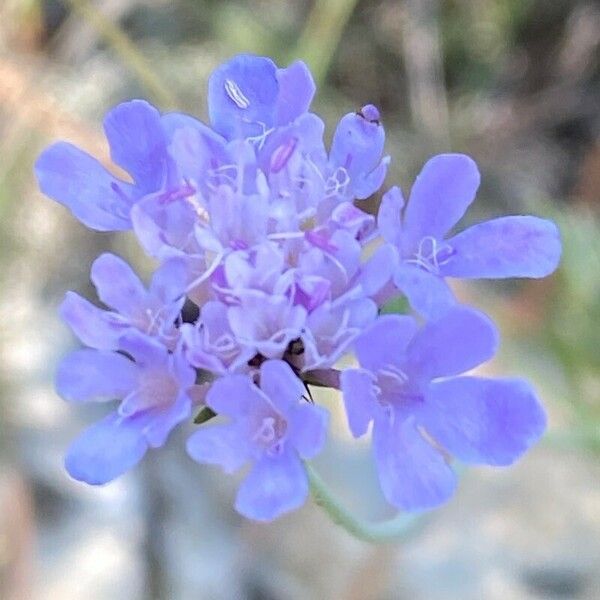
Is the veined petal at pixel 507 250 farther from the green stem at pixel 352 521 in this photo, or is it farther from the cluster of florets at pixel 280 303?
the green stem at pixel 352 521

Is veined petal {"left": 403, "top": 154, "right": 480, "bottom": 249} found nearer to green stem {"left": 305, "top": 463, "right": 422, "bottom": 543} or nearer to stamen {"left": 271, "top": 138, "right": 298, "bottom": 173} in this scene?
stamen {"left": 271, "top": 138, "right": 298, "bottom": 173}

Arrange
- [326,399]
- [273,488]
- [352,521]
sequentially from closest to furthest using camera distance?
[273,488] → [352,521] → [326,399]

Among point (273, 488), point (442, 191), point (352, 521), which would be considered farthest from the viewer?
point (352, 521)

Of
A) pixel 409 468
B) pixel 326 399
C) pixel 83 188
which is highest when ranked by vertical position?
pixel 83 188

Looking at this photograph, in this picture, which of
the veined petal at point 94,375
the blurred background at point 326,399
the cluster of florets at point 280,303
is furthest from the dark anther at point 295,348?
the blurred background at point 326,399

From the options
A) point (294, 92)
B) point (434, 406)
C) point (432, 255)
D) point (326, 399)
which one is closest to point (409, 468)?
point (434, 406)

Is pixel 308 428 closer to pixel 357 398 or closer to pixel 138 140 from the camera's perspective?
pixel 357 398

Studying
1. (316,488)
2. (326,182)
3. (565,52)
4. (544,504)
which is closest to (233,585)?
(544,504)

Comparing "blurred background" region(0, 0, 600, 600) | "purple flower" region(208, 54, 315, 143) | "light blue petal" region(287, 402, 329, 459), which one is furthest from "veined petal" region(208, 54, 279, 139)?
"blurred background" region(0, 0, 600, 600)
